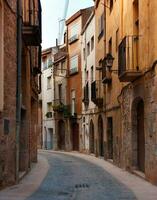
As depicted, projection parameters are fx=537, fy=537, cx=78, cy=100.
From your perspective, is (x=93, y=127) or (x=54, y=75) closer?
(x=93, y=127)

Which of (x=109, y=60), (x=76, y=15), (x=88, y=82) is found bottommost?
(x=109, y=60)

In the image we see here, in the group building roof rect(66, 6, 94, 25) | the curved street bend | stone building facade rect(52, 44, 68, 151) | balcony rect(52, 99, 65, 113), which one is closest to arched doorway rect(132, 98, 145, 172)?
the curved street bend

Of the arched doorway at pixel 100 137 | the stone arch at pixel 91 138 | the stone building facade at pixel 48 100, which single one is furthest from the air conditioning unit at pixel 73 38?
the arched doorway at pixel 100 137

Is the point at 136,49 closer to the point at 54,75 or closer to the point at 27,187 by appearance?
the point at 27,187

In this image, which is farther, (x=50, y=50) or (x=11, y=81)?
(x=50, y=50)

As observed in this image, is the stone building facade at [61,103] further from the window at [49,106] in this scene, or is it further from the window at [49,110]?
the window at [49,106]

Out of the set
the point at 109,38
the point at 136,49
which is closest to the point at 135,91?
the point at 136,49

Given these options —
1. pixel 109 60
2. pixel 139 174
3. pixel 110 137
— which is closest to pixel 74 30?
pixel 110 137

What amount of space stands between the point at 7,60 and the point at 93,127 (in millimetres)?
21034

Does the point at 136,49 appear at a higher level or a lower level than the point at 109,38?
lower

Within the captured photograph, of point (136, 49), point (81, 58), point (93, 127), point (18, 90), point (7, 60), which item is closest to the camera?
point (7, 60)

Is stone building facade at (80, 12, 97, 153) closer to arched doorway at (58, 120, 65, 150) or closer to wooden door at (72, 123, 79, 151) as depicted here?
wooden door at (72, 123, 79, 151)

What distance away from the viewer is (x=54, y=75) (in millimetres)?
49750

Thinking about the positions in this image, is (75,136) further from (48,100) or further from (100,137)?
(100,137)
